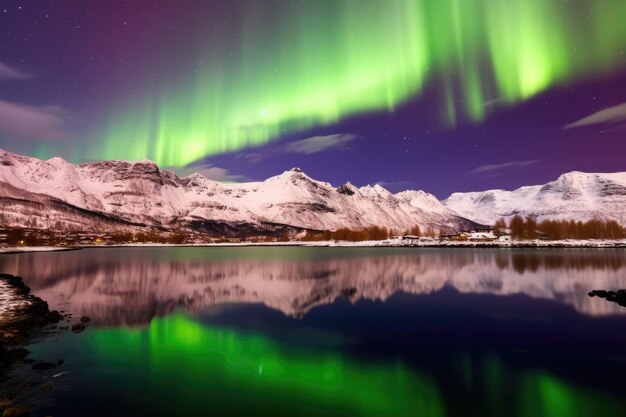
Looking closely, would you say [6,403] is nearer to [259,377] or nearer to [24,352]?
[24,352]

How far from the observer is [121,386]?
816 inches

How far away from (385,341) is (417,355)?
3932 mm

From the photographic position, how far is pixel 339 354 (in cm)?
2681

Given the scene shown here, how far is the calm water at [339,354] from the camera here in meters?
18.6

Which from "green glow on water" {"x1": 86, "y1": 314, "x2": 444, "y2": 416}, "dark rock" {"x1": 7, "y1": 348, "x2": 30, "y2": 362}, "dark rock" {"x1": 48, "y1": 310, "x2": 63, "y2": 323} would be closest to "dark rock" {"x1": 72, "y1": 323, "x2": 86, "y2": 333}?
"green glow on water" {"x1": 86, "y1": 314, "x2": 444, "y2": 416}

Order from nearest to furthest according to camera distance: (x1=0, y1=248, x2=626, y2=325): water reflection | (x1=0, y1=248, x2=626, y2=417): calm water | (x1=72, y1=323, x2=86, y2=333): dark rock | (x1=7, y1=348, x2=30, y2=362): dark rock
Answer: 1. (x1=0, y1=248, x2=626, y2=417): calm water
2. (x1=7, y1=348, x2=30, y2=362): dark rock
3. (x1=72, y1=323, x2=86, y2=333): dark rock
4. (x1=0, y1=248, x2=626, y2=325): water reflection

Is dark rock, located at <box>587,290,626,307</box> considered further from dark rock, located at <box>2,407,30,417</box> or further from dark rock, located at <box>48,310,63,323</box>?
dark rock, located at <box>48,310,63,323</box>

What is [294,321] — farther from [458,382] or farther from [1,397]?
[1,397]

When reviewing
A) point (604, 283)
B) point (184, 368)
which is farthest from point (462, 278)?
point (184, 368)

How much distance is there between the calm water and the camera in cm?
1861

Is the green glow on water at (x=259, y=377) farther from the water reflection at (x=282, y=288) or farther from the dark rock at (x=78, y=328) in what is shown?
the water reflection at (x=282, y=288)

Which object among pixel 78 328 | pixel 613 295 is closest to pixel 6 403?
pixel 78 328

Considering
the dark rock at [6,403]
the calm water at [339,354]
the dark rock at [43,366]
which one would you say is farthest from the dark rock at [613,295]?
the dark rock at [6,403]

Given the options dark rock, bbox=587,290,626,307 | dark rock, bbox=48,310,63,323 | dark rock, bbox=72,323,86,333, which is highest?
dark rock, bbox=48,310,63,323
